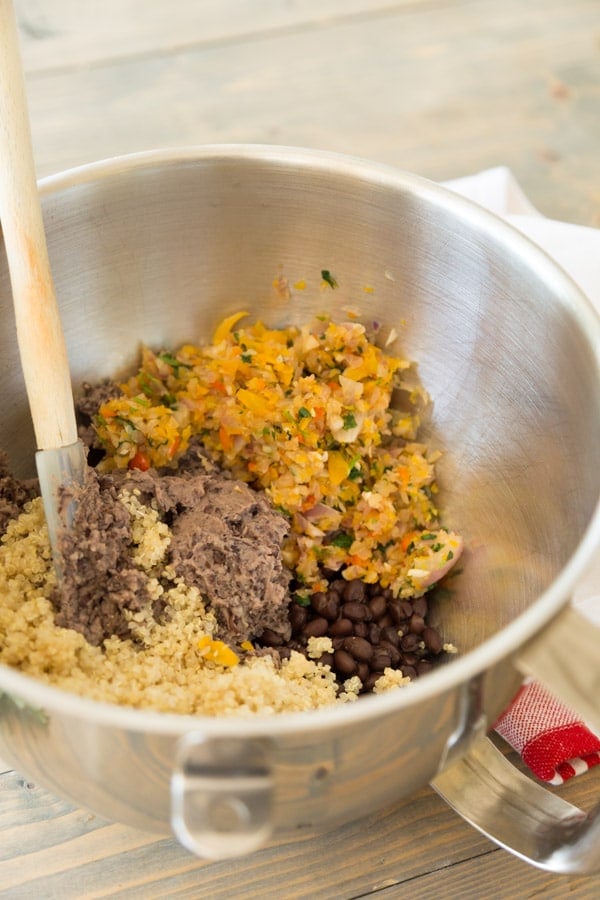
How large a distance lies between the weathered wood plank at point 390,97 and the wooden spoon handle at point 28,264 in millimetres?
1172

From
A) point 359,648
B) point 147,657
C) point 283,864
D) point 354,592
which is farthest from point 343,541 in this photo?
point 283,864

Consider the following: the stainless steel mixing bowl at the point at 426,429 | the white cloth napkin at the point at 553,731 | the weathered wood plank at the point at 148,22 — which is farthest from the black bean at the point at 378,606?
the weathered wood plank at the point at 148,22

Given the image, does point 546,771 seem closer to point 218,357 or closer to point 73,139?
point 218,357

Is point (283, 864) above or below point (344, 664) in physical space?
below

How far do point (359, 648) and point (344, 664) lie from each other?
0.04 meters

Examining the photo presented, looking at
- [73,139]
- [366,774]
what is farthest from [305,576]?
[73,139]

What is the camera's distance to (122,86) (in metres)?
2.57

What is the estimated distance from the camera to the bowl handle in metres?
1.01

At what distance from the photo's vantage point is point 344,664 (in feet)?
4.70

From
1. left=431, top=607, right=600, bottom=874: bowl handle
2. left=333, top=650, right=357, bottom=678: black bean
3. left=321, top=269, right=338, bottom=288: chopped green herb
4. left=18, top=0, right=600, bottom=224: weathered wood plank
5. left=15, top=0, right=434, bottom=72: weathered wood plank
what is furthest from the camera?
left=15, top=0, right=434, bottom=72: weathered wood plank

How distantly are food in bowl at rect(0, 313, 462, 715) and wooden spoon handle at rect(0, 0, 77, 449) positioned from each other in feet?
0.43

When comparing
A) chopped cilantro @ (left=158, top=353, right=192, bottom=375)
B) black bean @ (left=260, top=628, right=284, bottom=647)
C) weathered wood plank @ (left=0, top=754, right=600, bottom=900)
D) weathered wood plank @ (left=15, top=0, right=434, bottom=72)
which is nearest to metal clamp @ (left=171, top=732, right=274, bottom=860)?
weathered wood plank @ (left=0, top=754, right=600, bottom=900)

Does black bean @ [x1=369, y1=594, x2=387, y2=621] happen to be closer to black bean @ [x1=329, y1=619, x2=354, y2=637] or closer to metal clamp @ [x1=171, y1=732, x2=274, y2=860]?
black bean @ [x1=329, y1=619, x2=354, y2=637]

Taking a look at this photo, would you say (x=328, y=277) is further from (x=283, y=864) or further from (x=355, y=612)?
(x=283, y=864)
